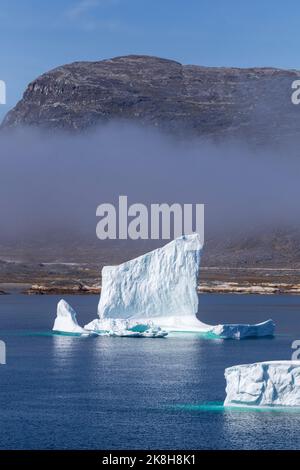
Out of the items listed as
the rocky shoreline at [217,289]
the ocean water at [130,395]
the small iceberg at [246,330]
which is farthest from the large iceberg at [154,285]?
the rocky shoreline at [217,289]

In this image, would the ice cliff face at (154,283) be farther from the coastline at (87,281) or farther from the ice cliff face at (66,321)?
the coastline at (87,281)

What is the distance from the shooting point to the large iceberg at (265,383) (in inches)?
1464

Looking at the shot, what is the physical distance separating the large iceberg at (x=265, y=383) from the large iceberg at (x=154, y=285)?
96.7ft

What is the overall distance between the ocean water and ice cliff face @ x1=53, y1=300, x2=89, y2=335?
87 cm

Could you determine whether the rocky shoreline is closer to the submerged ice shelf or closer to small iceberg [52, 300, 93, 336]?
small iceberg [52, 300, 93, 336]

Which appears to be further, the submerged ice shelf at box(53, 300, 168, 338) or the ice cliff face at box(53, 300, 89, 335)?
the ice cliff face at box(53, 300, 89, 335)

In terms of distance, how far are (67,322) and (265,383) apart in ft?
124

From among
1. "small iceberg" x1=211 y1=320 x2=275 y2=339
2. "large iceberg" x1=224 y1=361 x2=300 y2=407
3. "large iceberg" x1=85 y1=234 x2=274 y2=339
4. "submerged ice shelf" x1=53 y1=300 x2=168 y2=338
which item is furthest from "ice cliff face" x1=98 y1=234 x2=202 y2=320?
"large iceberg" x1=224 y1=361 x2=300 y2=407

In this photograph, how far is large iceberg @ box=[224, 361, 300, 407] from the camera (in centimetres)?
3719

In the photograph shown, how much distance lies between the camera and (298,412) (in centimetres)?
3828

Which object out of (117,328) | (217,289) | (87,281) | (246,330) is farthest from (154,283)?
(87,281)

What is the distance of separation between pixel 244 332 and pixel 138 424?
3623 cm
